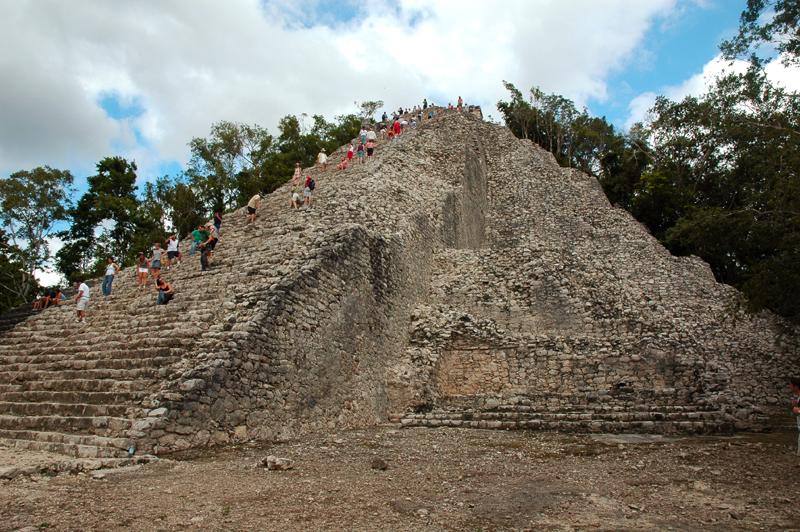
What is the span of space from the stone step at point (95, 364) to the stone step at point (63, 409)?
83cm

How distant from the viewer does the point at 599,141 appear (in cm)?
3466

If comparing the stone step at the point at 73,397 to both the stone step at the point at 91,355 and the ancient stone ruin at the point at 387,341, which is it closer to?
the ancient stone ruin at the point at 387,341

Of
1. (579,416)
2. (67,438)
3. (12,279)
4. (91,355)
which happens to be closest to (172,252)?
(91,355)

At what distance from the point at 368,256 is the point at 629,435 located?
595 cm

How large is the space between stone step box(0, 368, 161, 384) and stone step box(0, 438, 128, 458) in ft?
4.24

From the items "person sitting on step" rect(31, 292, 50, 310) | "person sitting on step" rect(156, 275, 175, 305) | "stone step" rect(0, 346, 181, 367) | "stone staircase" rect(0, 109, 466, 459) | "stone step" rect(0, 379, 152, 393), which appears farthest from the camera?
"person sitting on step" rect(31, 292, 50, 310)

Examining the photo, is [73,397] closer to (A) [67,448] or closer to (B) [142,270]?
(A) [67,448]

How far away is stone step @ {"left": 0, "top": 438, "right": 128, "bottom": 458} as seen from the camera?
6.05m

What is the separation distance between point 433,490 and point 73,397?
574 centimetres

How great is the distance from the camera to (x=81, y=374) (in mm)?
8141

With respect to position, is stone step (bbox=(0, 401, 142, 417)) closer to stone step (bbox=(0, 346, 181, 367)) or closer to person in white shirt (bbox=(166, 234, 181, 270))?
stone step (bbox=(0, 346, 181, 367))

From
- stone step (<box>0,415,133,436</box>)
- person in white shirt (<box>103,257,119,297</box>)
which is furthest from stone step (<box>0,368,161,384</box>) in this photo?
person in white shirt (<box>103,257,119,297</box>)

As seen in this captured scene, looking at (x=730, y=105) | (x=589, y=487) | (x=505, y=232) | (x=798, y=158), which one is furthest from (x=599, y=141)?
(x=589, y=487)

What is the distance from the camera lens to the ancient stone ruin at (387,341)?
7.47 metres
